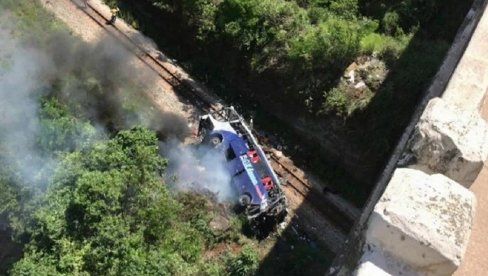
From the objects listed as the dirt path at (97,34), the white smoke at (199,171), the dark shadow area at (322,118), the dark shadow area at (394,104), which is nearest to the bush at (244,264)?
the dark shadow area at (322,118)

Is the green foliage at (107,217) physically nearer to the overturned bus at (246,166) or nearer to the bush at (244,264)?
the bush at (244,264)

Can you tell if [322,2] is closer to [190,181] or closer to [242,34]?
[242,34]

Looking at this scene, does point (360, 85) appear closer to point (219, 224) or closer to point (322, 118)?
point (322, 118)

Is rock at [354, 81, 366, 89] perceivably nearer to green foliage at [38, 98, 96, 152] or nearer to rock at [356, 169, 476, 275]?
green foliage at [38, 98, 96, 152]

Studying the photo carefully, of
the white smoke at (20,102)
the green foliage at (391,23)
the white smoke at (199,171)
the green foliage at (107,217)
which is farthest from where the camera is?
the green foliage at (391,23)

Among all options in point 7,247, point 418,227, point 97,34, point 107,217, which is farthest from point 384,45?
point 418,227

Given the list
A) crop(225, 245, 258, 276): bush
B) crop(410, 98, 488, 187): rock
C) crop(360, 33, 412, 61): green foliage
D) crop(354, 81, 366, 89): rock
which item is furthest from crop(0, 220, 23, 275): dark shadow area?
crop(410, 98, 488, 187): rock
